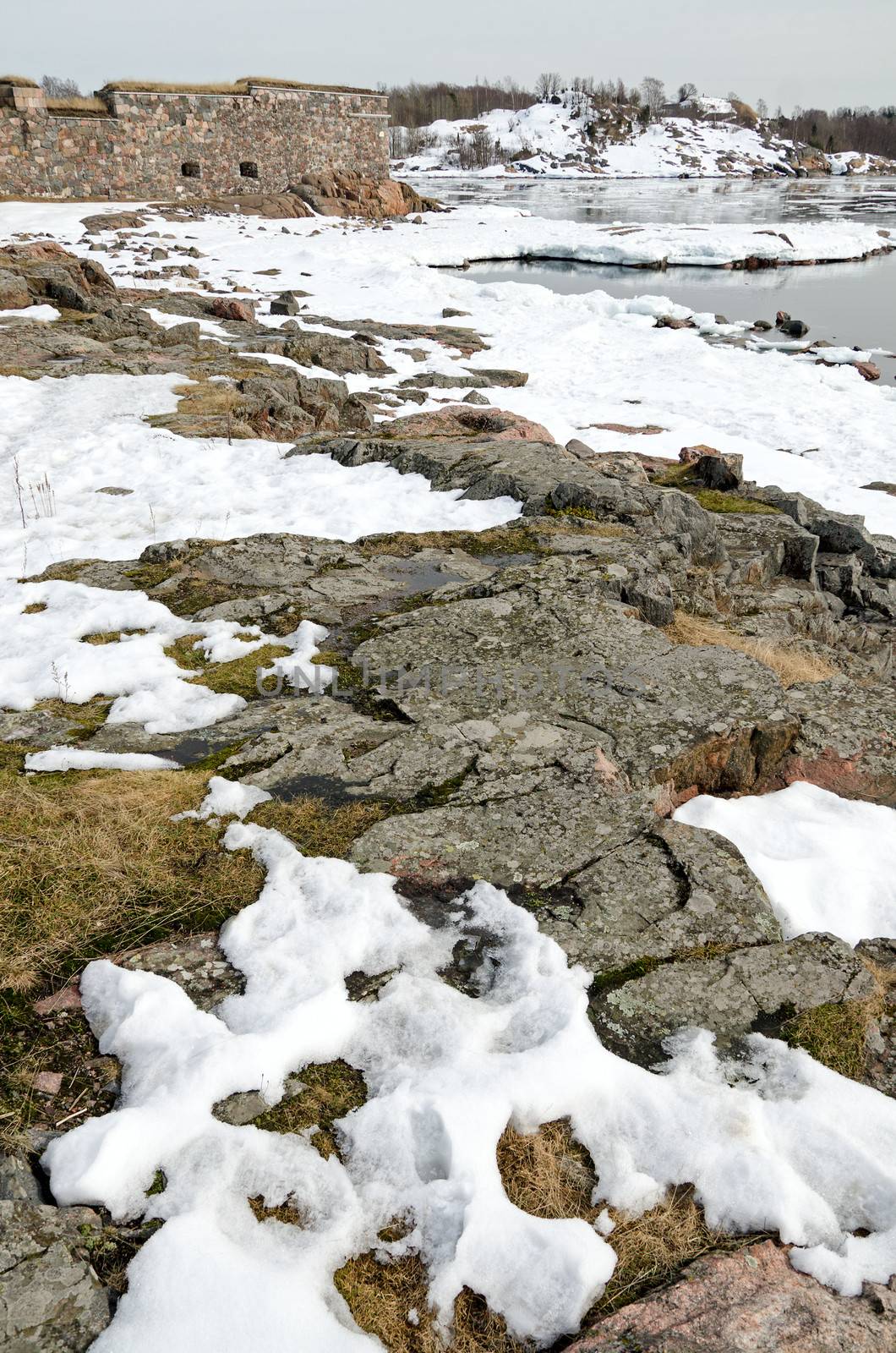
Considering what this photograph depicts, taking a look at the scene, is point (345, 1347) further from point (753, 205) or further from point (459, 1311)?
point (753, 205)

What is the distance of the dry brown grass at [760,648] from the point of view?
5852 millimetres

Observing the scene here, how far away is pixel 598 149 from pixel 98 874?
470 feet

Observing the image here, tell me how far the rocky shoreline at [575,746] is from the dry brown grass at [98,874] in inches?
5.7

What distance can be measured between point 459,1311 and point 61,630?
480cm

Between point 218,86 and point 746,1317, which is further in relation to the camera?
point 218,86

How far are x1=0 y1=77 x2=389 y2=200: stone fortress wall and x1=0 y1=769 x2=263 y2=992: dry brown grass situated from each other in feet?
133

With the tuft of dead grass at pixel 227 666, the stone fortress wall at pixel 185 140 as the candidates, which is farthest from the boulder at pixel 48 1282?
the stone fortress wall at pixel 185 140

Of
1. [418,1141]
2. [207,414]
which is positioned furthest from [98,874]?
[207,414]

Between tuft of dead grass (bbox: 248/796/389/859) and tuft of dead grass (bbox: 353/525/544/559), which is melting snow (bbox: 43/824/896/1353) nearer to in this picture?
tuft of dead grass (bbox: 248/796/389/859)

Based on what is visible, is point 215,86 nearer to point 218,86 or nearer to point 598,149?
point 218,86

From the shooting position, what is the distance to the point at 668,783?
4305 mm

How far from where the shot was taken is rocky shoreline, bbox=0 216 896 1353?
226cm

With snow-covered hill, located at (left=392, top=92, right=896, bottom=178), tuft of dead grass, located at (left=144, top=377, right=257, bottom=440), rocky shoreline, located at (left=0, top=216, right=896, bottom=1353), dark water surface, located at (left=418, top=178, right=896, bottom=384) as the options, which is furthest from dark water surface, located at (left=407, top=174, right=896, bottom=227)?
rocky shoreline, located at (left=0, top=216, right=896, bottom=1353)

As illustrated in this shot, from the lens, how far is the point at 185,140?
131ft
